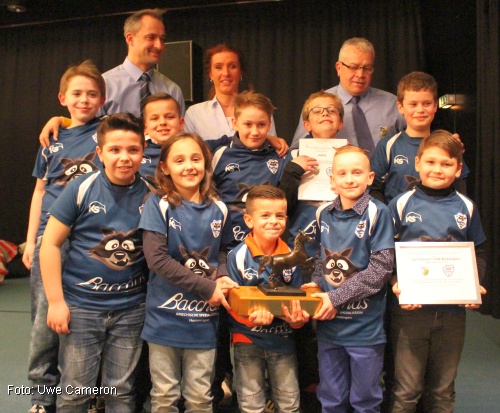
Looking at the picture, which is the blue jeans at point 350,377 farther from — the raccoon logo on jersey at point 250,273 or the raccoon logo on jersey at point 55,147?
the raccoon logo on jersey at point 55,147

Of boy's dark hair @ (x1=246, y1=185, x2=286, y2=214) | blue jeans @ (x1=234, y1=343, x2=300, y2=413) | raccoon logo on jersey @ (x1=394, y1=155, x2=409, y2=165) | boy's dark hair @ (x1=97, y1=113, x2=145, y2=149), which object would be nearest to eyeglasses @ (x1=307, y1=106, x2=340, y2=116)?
raccoon logo on jersey @ (x1=394, y1=155, x2=409, y2=165)

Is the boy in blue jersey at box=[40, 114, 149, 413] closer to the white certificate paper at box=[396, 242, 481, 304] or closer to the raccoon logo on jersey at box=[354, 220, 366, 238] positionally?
the raccoon logo on jersey at box=[354, 220, 366, 238]

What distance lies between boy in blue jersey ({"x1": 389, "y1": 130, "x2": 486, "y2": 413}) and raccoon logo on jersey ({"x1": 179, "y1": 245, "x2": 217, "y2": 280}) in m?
0.84

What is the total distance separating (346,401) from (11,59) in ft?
27.2

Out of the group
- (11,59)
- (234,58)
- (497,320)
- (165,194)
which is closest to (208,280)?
(165,194)

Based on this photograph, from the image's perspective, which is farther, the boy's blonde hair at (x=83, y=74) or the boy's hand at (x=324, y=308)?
the boy's blonde hair at (x=83, y=74)

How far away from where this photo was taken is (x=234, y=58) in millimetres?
3564

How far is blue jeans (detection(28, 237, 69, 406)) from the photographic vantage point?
2623 mm

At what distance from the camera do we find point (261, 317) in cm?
223

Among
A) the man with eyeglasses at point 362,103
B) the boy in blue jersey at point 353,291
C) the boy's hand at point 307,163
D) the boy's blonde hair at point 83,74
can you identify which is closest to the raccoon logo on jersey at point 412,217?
the boy in blue jersey at point 353,291

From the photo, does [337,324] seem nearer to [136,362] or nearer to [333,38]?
[136,362]

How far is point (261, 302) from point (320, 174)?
0.85 m

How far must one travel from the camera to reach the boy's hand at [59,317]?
2320 mm

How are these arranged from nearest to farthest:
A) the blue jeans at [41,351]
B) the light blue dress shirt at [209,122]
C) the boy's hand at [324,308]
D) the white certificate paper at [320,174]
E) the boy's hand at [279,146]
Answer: the boy's hand at [324,308] → the blue jeans at [41,351] → the white certificate paper at [320,174] → the boy's hand at [279,146] → the light blue dress shirt at [209,122]
